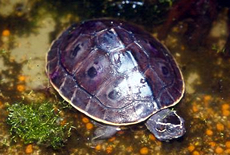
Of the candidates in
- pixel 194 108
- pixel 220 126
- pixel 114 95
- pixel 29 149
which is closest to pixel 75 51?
pixel 114 95

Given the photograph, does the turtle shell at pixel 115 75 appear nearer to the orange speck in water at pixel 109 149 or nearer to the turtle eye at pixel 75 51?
the turtle eye at pixel 75 51

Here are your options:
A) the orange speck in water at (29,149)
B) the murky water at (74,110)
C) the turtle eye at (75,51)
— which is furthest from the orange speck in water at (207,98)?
the orange speck in water at (29,149)

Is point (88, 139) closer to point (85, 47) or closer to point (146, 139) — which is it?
point (146, 139)

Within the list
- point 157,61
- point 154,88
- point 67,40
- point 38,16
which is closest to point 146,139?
point 154,88

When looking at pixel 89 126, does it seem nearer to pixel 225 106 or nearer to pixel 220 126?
pixel 220 126

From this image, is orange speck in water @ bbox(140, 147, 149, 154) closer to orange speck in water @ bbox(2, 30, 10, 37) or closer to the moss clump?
the moss clump

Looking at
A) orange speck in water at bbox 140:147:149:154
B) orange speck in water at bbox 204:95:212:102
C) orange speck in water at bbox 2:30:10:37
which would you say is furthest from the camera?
orange speck in water at bbox 2:30:10:37

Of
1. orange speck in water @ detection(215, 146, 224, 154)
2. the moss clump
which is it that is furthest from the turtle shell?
orange speck in water @ detection(215, 146, 224, 154)
